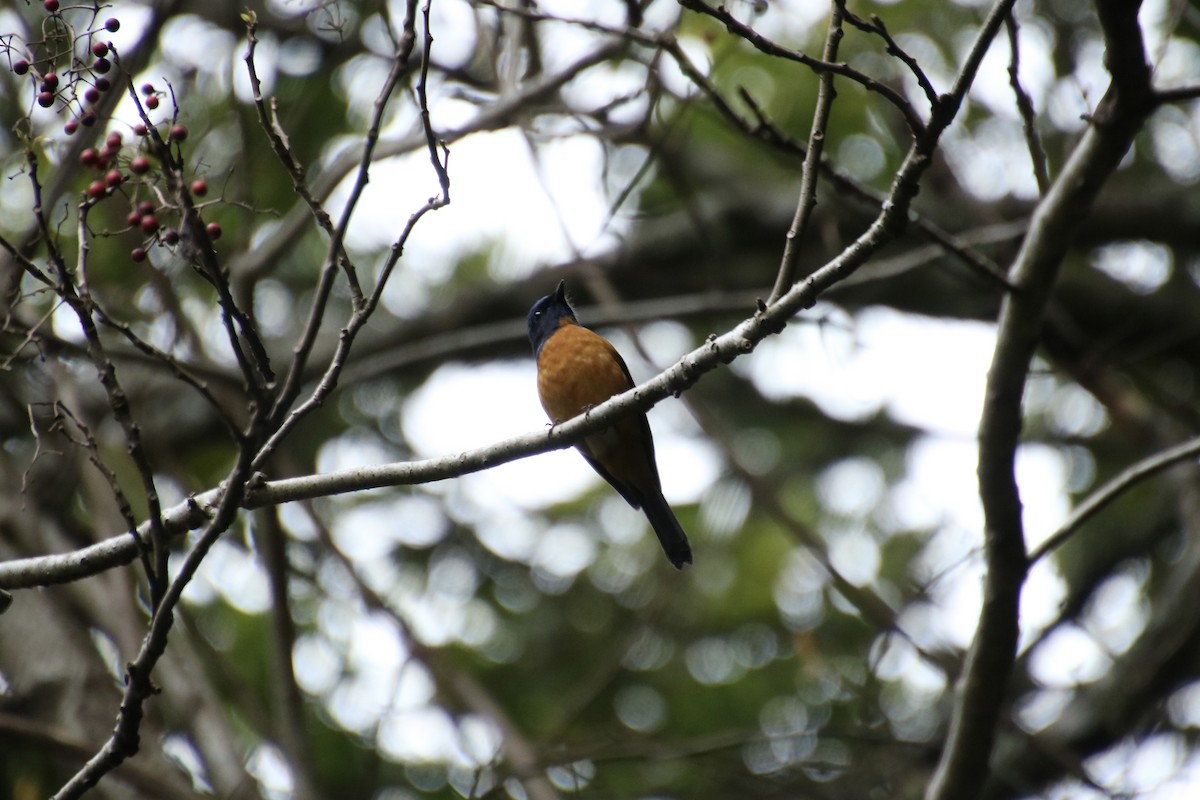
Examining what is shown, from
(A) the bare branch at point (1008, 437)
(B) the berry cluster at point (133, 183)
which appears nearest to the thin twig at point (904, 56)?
(A) the bare branch at point (1008, 437)

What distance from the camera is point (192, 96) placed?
646 cm

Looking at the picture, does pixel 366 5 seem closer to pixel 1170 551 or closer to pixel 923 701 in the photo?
pixel 923 701

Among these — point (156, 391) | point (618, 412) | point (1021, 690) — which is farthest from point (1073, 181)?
point (156, 391)

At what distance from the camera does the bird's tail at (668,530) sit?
5074mm

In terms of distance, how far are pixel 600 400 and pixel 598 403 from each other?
5 centimetres

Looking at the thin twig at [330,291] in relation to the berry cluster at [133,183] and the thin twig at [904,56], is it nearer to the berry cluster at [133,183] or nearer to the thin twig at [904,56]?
the berry cluster at [133,183]

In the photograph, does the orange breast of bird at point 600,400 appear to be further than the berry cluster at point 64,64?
Yes

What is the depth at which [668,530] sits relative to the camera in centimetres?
535

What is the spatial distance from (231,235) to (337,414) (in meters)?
1.55

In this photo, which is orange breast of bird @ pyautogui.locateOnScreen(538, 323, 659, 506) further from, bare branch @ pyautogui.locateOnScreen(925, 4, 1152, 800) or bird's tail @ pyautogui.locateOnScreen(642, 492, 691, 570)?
bare branch @ pyautogui.locateOnScreen(925, 4, 1152, 800)

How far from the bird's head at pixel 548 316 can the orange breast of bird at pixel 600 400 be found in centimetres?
65

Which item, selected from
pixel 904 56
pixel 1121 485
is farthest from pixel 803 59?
pixel 1121 485

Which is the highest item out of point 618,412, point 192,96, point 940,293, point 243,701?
point 192,96

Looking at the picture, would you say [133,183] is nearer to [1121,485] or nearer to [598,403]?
[598,403]
